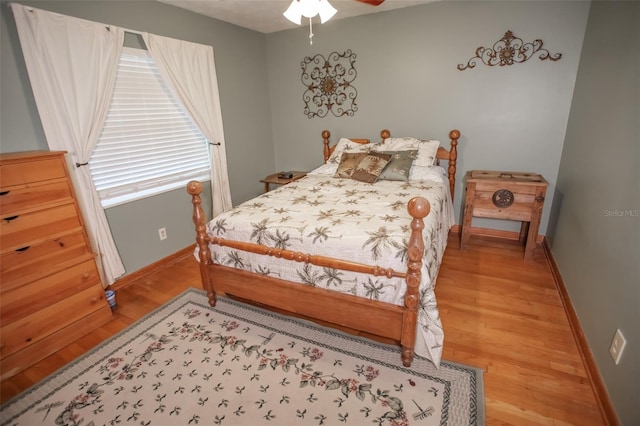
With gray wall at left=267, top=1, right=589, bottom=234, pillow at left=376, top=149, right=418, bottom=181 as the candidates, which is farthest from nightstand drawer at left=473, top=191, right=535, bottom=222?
pillow at left=376, top=149, right=418, bottom=181

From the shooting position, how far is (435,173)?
2.89 m

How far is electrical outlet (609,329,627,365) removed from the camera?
1.31 metres

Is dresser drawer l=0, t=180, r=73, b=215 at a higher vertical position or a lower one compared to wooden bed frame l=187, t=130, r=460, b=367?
higher

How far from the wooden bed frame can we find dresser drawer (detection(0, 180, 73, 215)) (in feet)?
2.45

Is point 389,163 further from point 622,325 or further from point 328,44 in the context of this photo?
point 622,325

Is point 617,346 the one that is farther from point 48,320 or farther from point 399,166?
point 48,320

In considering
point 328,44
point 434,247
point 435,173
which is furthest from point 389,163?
point 328,44

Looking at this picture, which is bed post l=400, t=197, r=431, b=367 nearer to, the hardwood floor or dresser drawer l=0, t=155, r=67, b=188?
the hardwood floor

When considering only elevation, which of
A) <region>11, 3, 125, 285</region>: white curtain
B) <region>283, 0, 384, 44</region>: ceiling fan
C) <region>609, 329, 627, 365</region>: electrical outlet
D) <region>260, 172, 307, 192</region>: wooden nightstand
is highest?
<region>283, 0, 384, 44</region>: ceiling fan

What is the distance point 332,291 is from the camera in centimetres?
176

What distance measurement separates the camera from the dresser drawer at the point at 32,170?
161 centimetres

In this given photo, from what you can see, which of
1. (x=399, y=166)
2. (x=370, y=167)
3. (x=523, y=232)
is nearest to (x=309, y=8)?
(x=370, y=167)

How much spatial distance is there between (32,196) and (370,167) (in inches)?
95.6

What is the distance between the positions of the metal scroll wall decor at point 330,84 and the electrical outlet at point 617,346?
117 inches
